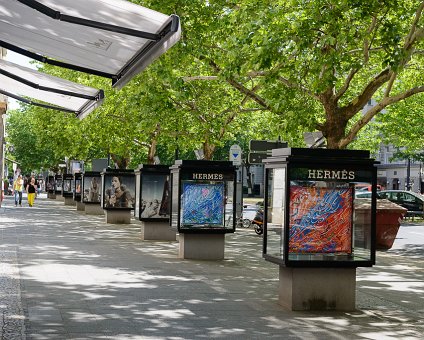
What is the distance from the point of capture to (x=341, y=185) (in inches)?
367

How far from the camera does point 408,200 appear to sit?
40.1 meters

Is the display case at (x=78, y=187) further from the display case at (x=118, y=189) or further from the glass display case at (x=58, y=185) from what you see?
the glass display case at (x=58, y=185)

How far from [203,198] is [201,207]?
0.17 m

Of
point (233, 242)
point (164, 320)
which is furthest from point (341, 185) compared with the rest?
point (233, 242)

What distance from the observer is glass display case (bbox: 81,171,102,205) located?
Answer: 111ft

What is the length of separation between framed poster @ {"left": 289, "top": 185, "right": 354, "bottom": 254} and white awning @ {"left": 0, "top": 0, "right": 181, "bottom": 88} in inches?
147

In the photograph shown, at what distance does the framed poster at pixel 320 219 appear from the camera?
30.0 feet

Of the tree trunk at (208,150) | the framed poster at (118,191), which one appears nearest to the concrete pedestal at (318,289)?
the framed poster at (118,191)

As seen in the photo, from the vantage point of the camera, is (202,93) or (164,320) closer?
(164,320)

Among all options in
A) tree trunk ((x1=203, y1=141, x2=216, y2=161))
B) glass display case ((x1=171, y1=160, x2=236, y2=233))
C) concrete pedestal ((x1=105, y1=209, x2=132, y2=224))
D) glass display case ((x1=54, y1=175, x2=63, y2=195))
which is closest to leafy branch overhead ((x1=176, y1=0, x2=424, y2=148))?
glass display case ((x1=171, y1=160, x2=236, y2=233))

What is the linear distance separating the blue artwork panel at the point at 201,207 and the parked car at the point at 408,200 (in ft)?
85.3

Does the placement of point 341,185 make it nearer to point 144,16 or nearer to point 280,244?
point 280,244

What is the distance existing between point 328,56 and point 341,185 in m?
6.22

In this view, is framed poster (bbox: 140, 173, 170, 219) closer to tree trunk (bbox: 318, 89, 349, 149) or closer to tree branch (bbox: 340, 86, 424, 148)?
tree trunk (bbox: 318, 89, 349, 149)
